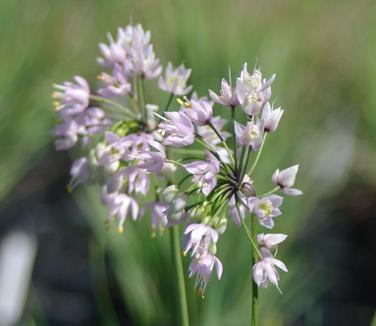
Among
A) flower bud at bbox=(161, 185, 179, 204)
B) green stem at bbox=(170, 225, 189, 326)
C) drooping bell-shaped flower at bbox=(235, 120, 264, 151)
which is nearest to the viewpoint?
drooping bell-shaped flower at bbox=(235, 120, 264, 151)

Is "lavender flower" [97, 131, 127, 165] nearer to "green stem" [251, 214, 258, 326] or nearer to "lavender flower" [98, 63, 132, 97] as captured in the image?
"lavender flower" [98, 63, 132, 97]

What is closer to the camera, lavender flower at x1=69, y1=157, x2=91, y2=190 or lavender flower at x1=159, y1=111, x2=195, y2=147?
lavender flower at x1=159, y1=111, x2=195, y2=147

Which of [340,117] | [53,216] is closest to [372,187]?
[340,117]

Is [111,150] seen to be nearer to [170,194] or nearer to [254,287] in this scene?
[170,194]

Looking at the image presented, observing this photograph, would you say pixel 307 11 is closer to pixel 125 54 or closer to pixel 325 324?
pixel 325 324

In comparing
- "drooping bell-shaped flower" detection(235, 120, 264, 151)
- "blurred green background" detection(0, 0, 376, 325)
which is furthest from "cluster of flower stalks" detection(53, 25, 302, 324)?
"blurred green background" detection(0, 0, 376, 325)

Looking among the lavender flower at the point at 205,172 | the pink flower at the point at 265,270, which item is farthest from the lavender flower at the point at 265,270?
the lavender flower at the point at 205,172

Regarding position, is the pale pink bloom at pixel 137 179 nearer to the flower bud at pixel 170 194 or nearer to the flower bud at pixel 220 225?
the flower bud at pixel 170 194
